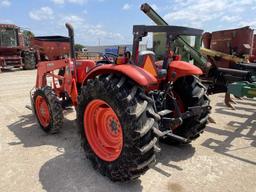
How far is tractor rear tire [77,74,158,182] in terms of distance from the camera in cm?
244

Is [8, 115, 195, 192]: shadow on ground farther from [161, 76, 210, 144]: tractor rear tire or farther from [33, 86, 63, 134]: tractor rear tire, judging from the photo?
[161, 76, 210, 144]: tractor rear tire

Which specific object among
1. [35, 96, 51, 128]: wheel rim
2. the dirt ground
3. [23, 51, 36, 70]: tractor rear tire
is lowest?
the dirt ground

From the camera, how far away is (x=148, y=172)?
9.70ft

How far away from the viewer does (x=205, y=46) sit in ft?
30.5

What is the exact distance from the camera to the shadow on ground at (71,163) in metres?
2.70

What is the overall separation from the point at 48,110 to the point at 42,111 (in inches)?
10.8

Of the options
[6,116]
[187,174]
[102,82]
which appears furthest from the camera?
[6,116]

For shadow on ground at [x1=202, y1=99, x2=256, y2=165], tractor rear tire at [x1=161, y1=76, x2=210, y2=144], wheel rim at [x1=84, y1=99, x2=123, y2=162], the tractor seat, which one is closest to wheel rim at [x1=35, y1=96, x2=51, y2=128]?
wheel rim at [x1=84, y1=99, x2=123, y2=162]

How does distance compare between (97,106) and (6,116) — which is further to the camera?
(6,116)

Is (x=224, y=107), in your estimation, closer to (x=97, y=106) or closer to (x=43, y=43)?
(x=97, y=106)

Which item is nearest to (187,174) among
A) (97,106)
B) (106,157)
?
(106,157)

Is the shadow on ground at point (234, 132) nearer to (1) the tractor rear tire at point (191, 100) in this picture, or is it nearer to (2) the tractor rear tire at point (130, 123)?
(1) the tractor rear tire at point (191, 100)

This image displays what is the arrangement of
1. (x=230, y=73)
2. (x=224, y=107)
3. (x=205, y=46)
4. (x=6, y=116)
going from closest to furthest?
(x=230, y=73) → (x=6, y=116) → (x=224, y=107) → (x=205, y=46)

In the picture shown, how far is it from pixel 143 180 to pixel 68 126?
2.19 metres
